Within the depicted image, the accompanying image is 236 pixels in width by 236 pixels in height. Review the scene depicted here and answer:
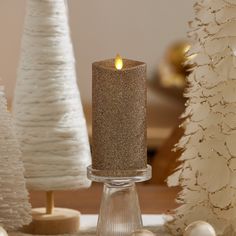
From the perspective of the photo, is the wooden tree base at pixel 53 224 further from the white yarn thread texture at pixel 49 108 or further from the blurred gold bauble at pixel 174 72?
the blurred gold bauble at pixel 174 72

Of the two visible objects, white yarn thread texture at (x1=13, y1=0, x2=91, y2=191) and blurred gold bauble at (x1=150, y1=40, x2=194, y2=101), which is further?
blurred gold bauble at (x1=150, y1=40, x2=194, y2=101)

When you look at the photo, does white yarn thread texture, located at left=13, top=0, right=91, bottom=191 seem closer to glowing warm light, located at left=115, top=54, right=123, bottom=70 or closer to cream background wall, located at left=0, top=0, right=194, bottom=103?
glowing warm light, located at left=115, top=54, right=123, bottom=70

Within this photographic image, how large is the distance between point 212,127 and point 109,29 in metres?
1.81

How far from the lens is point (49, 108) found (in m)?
1.07

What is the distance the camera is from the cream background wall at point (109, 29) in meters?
2.79

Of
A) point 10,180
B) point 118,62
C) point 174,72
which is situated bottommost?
point 174,72

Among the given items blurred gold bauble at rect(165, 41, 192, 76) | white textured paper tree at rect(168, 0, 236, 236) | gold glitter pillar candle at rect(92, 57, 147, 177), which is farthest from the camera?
blurred gold bauble at rect(165, 41, 192, 76)

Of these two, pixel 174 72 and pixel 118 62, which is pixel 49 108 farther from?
pixel 174 72

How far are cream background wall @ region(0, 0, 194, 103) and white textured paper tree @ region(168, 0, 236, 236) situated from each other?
1719 mm

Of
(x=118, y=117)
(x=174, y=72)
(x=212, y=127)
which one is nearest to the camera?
(x=118, y=117)

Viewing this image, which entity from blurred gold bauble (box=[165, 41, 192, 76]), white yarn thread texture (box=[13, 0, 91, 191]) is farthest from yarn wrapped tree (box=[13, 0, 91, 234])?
blurred gold bauble (box=[165, 41, 192, 76])

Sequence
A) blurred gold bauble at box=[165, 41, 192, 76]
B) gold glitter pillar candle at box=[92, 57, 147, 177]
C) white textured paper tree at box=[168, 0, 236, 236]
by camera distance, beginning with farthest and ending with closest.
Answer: blurred gold bauble at box=[165, 41, 192, 76] → white textured paper tree at box=[168, 0, 236, 236] → gold glitter pillar candle at box=[92, 57, 147, 177]

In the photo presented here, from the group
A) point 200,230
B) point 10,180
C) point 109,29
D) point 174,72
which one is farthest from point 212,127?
point 109,29

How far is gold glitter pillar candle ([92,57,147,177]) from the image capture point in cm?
93
